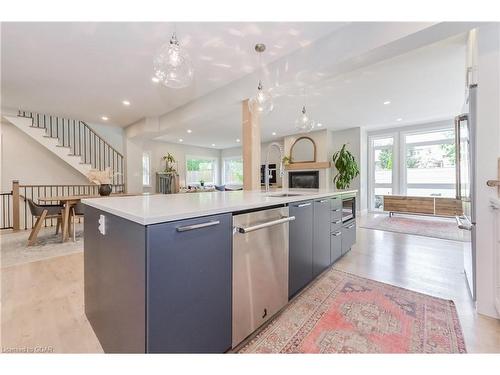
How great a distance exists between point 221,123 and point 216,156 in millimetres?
4815

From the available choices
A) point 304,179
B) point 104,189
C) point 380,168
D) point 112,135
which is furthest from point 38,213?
point 380,168

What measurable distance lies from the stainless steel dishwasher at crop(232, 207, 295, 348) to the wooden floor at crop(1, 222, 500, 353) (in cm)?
91

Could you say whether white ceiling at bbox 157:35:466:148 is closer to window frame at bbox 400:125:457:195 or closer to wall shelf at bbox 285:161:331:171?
window frame at bbox 400:125:457:195

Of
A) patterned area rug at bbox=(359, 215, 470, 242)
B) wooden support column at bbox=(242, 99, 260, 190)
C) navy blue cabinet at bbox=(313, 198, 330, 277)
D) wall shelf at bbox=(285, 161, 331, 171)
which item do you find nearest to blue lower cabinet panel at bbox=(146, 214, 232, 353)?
navy blue cabinet at bbox=(313, 198, 330, 277)

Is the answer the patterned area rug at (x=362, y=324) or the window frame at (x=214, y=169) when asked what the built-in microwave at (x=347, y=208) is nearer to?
the patterned area rug at (x=362, y=324)

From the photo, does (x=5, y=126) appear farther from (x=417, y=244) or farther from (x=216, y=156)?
(x=417, y=244)

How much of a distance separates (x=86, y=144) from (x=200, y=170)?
4.57m

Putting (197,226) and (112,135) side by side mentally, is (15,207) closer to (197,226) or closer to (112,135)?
(112,135)

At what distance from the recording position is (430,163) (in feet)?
19.5

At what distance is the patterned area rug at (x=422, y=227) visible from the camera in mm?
3973

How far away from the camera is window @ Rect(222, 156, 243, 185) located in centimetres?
1036

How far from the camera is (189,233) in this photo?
3.36 feet

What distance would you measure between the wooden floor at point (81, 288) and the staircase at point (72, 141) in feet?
9.66
